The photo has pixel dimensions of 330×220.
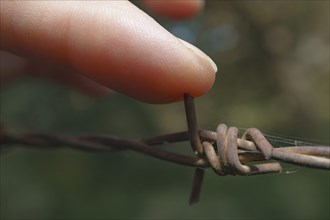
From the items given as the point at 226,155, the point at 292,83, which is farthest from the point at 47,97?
the point at 226,155

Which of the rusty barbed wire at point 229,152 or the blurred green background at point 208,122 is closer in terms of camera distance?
the rusty barbed wire at point 229,152

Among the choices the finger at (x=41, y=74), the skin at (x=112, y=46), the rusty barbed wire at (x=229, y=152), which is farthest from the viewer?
the finger at (x=41, y=74)

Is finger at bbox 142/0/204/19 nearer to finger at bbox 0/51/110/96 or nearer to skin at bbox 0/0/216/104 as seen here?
skin at bbox 0/0/216/104

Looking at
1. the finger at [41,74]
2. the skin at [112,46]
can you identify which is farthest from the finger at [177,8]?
the finger at [41,74]

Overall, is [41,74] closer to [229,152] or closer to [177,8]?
[177,8]

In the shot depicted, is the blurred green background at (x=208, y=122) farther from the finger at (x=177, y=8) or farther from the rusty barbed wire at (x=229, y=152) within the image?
the finger at (x=177, y=8)

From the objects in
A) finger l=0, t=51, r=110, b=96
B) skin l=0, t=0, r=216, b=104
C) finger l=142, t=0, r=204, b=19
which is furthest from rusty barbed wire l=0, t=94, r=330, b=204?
finger l=0, t=51, r=110, b=96
